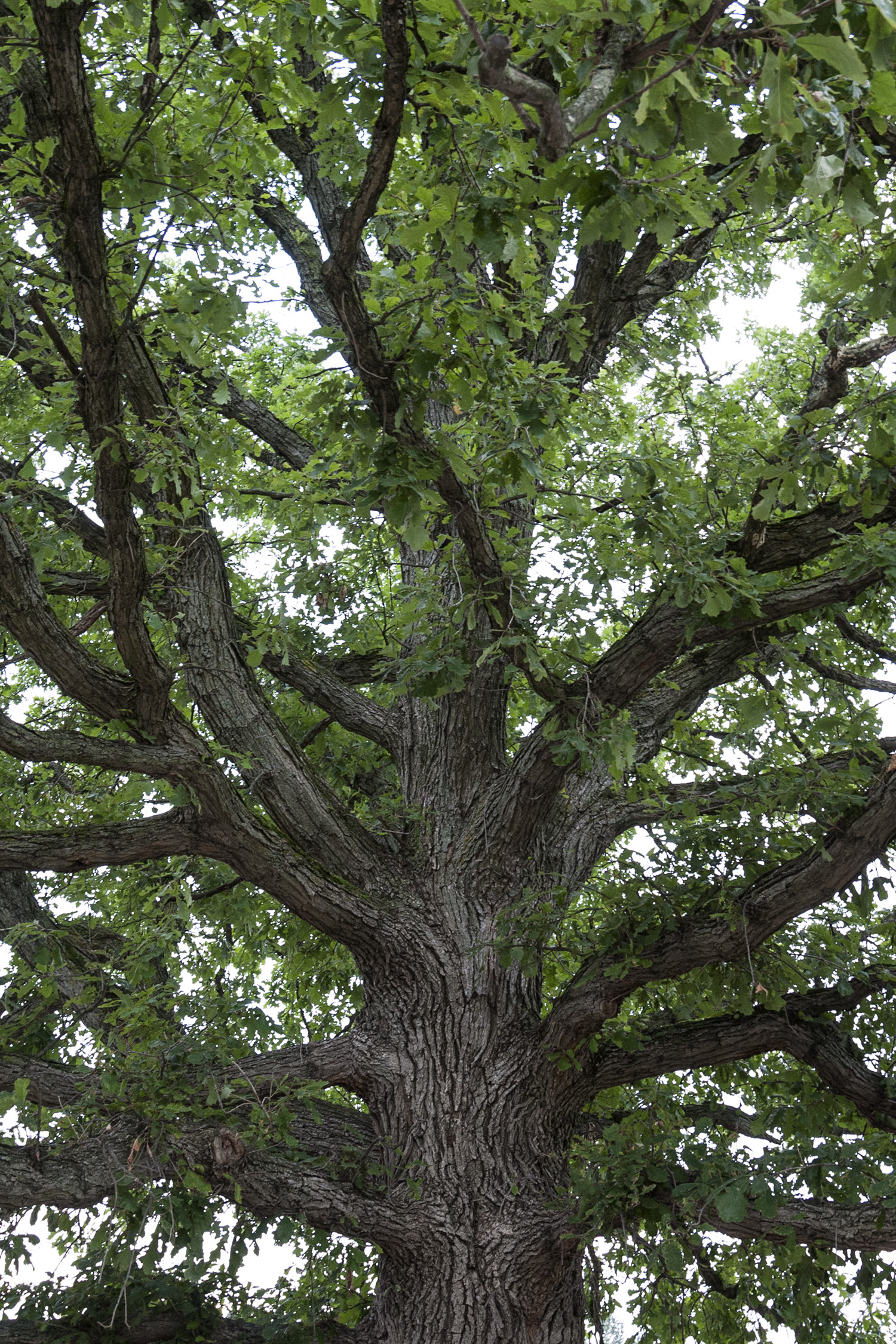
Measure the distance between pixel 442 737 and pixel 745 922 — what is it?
212cm

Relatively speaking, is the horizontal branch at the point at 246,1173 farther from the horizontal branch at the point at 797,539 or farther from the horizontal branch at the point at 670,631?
the horizontal branch at the point at 797,539

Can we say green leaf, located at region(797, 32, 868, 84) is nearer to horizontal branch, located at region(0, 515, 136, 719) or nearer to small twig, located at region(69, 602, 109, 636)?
horizontal branch, located at region(0, 515, 136, 719)

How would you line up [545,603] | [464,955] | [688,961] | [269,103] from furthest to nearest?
[464,955]
[545,603]
[688,961]
[269,103]

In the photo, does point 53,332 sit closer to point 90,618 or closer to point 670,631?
point 90,618

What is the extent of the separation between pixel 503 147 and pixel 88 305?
4.69 ft

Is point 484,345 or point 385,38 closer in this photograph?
point 385,38

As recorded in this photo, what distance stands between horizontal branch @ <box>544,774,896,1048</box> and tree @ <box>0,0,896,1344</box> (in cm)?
2

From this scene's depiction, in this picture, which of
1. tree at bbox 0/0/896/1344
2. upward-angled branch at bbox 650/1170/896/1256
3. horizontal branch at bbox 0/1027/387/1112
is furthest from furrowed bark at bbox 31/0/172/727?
upward-angled branch at bbox 650/1170/896/1256

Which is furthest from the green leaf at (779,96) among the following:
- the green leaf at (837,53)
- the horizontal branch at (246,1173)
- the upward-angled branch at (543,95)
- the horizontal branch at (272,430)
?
the horizontal branch at (272,430)

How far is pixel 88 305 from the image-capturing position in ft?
11.4

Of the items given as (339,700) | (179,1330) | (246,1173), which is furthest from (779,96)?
(179,1330)

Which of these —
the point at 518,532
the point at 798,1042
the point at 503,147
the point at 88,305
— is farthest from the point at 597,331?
the point at 798,1042

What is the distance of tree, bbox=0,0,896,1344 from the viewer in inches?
140

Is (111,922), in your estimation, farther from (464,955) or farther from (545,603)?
(545,603)
